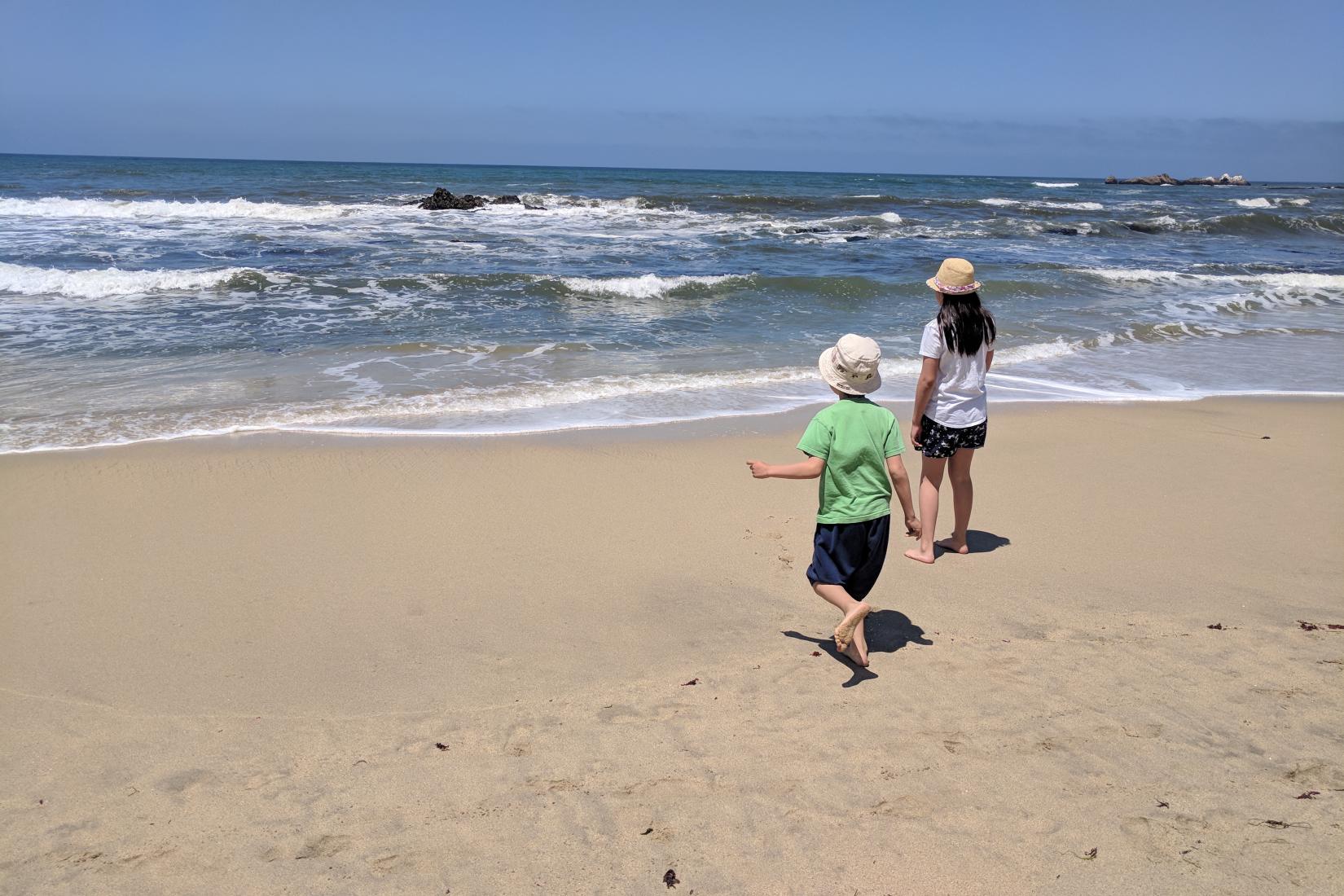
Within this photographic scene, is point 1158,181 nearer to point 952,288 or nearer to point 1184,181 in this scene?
point 1184,181

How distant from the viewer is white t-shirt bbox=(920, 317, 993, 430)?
456cm

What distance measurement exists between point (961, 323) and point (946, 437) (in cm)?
59

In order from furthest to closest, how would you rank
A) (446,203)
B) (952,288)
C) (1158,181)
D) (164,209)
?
1. (1158,181)
2. (446,203)
3. (164,209)
4. (952,288)

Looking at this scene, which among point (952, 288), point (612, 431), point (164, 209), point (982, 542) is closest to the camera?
point (952, 288)

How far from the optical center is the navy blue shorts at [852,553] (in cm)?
356

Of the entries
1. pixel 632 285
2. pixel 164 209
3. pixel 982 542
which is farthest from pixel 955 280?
pixel 164 209

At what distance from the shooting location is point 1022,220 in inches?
1282

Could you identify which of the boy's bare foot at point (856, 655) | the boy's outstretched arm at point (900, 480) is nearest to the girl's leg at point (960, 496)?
the boy's outstretched arm at point (900, 480)

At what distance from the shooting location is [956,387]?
182 inches

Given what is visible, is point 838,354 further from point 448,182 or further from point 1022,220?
point 448,182

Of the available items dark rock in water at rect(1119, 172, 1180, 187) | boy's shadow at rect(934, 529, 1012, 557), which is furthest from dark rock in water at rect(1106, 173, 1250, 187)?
boy's shadow at rect(934, 529, 1012, 557)

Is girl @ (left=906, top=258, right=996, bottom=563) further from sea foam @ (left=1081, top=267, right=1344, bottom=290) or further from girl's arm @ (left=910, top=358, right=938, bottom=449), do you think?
sea foam @ (left=1081, top=267, right=1344, bottom=290)

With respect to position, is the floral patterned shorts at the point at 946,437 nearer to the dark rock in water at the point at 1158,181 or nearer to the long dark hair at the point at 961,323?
the long dark hair at the point at 961,323

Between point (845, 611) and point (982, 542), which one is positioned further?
point (982, 542)
